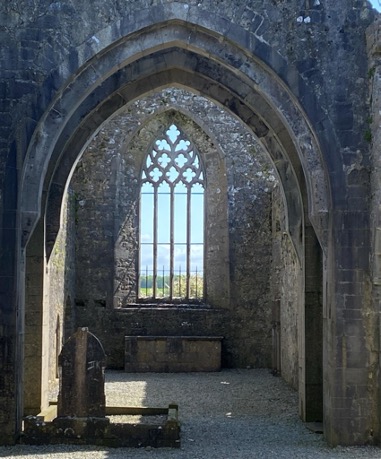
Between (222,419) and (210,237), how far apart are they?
664cm

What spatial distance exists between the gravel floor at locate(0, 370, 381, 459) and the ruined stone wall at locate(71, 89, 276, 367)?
1.09m

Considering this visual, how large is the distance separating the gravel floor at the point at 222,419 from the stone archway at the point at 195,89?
82cm

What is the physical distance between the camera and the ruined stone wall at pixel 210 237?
14516 millimetres

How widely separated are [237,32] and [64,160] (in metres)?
3.22

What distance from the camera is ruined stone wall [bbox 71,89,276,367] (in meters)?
14.5

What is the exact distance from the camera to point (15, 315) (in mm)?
7258

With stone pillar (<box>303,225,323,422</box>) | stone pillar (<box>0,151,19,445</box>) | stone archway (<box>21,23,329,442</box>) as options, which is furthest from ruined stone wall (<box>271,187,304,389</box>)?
stone pillar (<box>0,151,19,445</box>)

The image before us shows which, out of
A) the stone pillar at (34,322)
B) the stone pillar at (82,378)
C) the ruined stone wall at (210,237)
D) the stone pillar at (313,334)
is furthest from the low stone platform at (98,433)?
the ruined stone wall at (210,237)

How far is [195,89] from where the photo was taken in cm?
938

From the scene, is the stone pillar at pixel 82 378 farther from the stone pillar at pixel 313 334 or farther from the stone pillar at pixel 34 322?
the stone pillar at pixel 313 334

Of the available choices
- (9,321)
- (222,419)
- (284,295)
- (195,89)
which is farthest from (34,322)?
(284,295)

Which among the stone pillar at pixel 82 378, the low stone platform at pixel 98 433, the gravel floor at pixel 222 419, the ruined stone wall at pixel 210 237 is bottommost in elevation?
the gravel floor at pixel 222 419

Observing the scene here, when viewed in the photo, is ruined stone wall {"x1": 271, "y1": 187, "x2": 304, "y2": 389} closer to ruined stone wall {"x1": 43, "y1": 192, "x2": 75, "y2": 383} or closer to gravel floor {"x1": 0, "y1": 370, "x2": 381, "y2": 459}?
gravel floor {"x1": 0, "y1": 370, "x2": 381, "y2": 459}

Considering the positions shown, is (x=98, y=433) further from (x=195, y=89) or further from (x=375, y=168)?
(x=195, y=89)
